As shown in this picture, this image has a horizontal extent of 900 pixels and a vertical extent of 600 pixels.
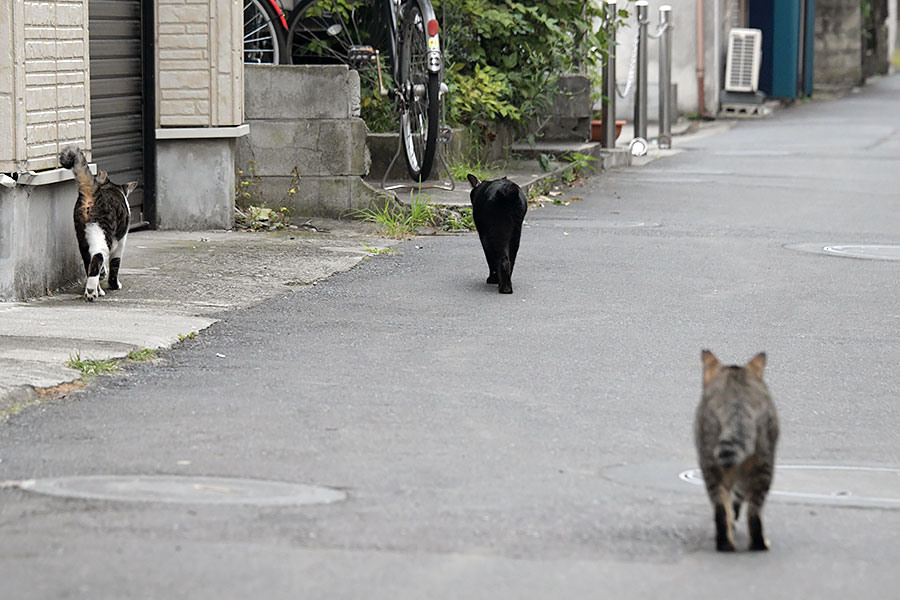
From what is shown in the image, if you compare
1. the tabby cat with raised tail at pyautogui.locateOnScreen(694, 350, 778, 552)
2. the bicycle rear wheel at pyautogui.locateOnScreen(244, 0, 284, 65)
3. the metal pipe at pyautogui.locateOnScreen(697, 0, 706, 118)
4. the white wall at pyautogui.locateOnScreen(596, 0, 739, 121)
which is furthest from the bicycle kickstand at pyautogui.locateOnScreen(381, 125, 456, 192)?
the metal pipe at pyautogui.locateOnScreen(697, 0, 706, 118)

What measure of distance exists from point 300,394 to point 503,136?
10036 millimetres

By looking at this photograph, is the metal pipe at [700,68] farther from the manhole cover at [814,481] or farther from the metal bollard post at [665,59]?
the manhole cover at [814,481]

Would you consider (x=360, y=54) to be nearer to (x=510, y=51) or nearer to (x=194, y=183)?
(x=194, y=183)

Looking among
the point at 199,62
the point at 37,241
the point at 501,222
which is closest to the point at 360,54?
the point at 199,62

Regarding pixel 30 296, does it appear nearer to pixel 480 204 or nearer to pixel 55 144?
pixel 55 144

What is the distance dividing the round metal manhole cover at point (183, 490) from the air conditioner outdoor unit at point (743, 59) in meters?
24.8

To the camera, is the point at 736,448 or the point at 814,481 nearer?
the point at 736,448

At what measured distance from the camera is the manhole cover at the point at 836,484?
4.93 metres

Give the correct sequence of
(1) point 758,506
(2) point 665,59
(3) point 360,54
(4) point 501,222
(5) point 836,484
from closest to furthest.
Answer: (1) point 758,506
(5) point 836,484
(4) point 501,222
(3) point 360,54
(2) point 665,59

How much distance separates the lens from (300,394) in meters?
6.27

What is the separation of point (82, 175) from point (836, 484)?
494cm

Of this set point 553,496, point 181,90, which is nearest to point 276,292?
point 181,90

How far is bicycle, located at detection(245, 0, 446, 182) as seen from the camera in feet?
40.7

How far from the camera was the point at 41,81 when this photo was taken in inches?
328
